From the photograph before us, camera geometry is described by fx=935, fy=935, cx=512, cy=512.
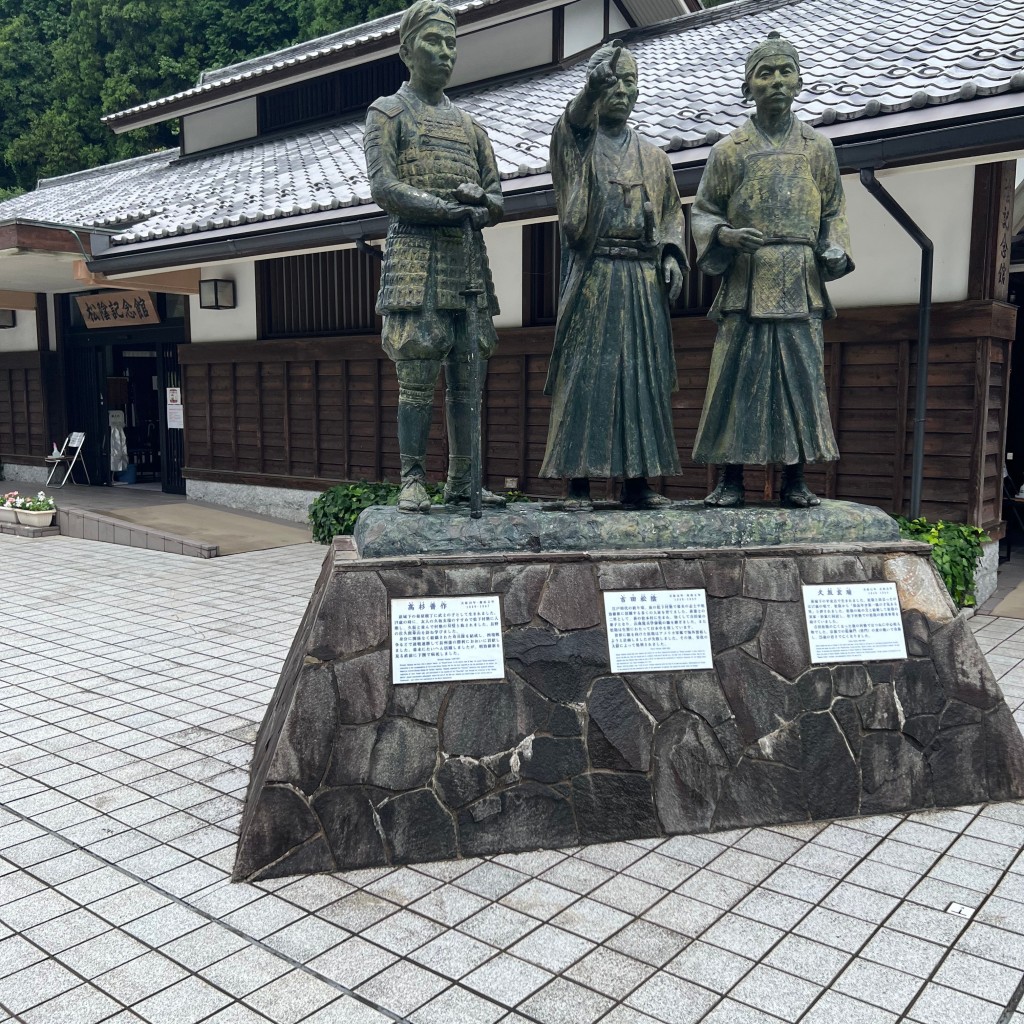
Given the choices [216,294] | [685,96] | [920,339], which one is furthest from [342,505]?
[920,339]

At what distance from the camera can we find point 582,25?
12617 mm

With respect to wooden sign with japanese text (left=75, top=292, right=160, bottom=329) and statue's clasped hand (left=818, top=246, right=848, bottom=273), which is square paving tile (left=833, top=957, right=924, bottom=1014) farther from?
wooden sign with japanese text (left=75, top=292, right=160, bottom=329)

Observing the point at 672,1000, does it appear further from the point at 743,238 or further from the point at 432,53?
the point at 432,53

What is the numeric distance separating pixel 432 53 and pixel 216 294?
9.83 metres

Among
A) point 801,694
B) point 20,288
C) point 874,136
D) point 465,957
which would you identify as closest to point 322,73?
point 20,288

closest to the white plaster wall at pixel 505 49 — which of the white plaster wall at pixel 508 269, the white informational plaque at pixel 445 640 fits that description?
the white plaster wall at pixel 508 269

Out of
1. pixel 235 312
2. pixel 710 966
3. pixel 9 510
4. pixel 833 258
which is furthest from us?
pixel 235 312

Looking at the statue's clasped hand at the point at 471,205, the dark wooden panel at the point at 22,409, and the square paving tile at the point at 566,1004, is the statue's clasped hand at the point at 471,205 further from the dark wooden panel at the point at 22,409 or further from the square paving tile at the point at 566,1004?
the dark wooden panel at the point at 22,409

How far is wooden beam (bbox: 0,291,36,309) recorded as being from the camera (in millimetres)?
17234

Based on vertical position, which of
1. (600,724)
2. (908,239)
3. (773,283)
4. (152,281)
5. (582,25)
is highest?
(582,25)

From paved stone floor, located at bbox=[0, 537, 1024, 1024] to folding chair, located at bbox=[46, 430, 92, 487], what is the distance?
13.0 metres

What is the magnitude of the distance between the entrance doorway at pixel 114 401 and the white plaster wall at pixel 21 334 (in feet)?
2.98

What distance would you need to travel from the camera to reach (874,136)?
6.34 meters

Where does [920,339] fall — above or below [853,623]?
above
